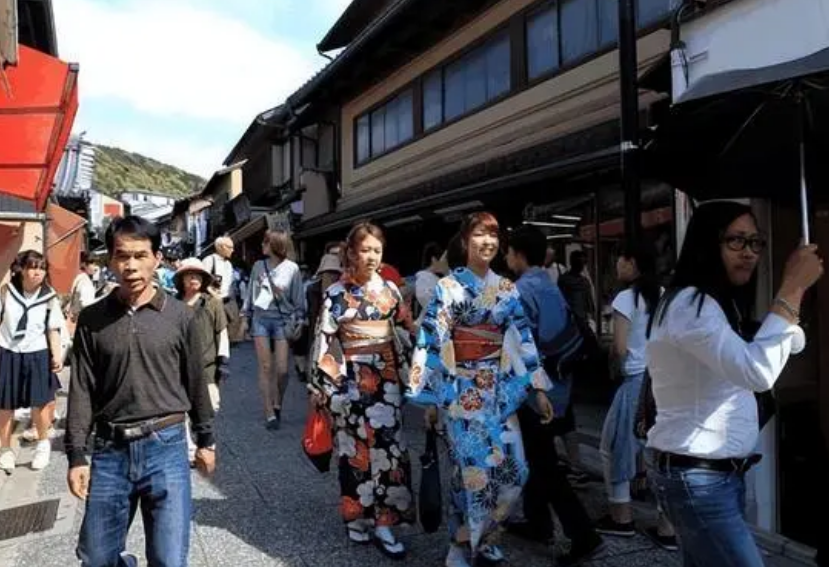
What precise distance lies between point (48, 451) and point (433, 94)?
837 centimetres

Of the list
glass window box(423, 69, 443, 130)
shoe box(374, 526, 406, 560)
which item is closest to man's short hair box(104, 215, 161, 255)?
shoe box(374, 526, 406, 560)

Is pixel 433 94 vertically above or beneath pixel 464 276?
above

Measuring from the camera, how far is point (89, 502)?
8.89 feet

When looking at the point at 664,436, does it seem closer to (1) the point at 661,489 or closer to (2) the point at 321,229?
(1) the point at 661,489

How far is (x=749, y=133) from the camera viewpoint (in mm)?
2918

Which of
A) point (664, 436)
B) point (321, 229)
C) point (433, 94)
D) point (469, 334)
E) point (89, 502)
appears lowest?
point (89, 502)

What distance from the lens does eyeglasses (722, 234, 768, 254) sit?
221 centimetres

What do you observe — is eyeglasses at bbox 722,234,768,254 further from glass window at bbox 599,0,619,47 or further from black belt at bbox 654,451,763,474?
glass window at bbox 599,0,619,47

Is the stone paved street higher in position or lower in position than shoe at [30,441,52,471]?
lower

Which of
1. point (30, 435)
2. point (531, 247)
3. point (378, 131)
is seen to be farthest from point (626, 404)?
point (378, 131)

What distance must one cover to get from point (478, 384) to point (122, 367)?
1.77m

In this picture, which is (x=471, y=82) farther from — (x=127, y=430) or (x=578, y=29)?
(x=127, y=430)

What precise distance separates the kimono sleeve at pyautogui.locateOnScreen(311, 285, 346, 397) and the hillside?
8012 cm

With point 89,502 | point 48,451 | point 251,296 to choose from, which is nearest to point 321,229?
point 251,296
